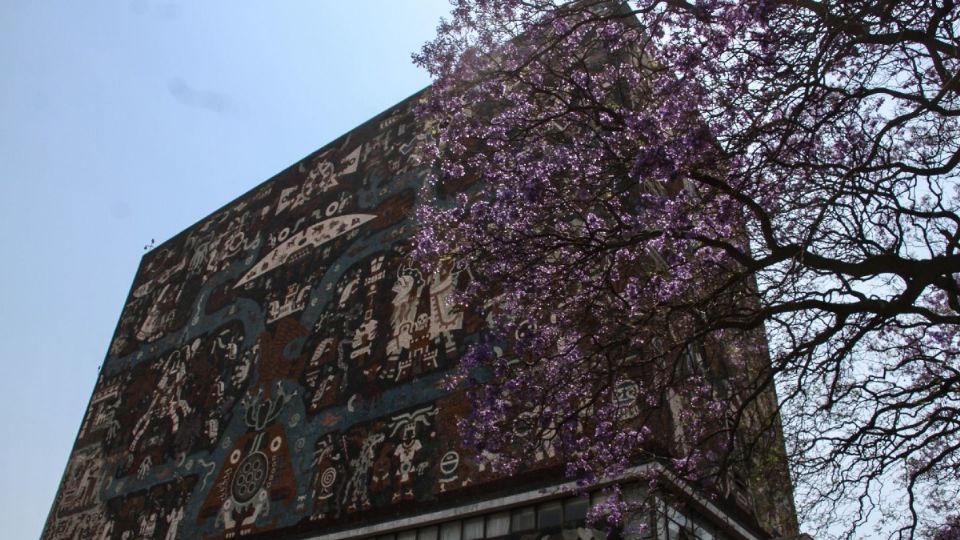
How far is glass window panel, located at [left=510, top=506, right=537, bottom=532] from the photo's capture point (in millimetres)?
9086

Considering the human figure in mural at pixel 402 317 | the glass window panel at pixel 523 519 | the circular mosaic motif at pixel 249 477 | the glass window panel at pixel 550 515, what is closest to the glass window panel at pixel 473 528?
the glass window panel at pixel 523 519

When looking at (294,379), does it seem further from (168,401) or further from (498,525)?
(498,525)

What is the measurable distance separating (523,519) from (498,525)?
1.28ft

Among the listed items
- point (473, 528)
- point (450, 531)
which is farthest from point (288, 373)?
point (473, 528)

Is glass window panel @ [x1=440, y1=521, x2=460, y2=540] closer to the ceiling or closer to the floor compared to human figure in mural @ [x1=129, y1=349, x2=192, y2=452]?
closer to the floor

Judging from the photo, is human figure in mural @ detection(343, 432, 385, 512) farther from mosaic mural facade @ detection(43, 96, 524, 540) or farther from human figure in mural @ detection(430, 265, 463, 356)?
human figure in mural @ detection(430, 265, 463, 356)

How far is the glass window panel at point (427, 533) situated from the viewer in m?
10.1

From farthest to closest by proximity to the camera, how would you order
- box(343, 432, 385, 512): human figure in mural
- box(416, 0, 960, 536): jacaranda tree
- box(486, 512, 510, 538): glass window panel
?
box(343, 432, 385, 512): human figure in mural < box(486, 512, 510, 538): glass window panel < box(416, 0, 960, 536): jacaranda tree

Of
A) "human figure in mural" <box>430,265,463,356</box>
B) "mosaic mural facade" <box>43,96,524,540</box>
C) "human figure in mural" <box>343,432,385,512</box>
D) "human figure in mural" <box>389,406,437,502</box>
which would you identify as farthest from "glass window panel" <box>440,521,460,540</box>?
"human figure in mural" <box>430,265,463,356</box>

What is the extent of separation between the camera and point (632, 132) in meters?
5.98

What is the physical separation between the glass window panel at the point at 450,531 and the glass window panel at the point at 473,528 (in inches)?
5.1

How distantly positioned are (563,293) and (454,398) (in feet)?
14.8

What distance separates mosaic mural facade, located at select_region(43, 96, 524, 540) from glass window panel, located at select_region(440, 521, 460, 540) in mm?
428

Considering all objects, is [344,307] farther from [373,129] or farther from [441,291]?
[373,129]
